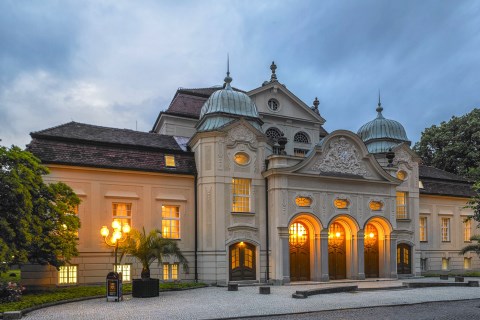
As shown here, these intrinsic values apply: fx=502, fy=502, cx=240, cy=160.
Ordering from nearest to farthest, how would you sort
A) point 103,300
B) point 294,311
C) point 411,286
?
point 294,311 → point 103,300 → point 411,286

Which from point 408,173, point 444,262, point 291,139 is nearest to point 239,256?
point 291,139

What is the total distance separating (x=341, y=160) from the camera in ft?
104

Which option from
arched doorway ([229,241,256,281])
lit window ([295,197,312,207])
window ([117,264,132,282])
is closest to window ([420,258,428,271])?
lit window ([295,197,312,207])

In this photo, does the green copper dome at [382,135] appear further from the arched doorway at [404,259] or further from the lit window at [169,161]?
the lit window at [169,161]

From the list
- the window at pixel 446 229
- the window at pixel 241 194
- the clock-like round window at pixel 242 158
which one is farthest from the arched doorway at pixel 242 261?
the window at pixel 446 229

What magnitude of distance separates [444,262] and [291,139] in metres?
15.4

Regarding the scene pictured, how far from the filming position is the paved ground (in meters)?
17.4

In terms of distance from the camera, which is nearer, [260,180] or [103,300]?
[103,300]

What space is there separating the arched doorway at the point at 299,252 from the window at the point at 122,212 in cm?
959

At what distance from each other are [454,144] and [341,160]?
81.6 ft

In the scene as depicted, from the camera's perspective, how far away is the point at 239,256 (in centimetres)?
2931

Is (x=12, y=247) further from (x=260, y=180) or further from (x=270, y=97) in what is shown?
(x=270, y=97)

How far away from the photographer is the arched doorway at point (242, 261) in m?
29.0

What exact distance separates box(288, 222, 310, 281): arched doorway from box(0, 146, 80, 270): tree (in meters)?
13.1
